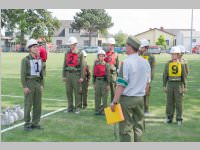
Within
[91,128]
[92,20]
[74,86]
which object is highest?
[92,20]

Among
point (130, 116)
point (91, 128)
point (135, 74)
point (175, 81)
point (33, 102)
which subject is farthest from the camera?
point (175, 81)

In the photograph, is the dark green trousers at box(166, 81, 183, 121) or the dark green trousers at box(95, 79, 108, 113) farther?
the dark green trousers at box(95, 79, 108, 113)

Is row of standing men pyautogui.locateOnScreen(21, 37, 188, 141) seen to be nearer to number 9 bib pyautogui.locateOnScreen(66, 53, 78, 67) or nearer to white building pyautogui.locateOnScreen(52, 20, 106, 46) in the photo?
number 9 bib pyautogui.locateOnScreen(66, 53, 78, 67)

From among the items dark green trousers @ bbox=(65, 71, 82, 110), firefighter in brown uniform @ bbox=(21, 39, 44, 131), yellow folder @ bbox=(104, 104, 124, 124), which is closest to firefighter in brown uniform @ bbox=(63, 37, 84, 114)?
dark green trousers @ bbox=(65, 71, 82, 110)

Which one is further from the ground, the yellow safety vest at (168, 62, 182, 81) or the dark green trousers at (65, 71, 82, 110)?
the yellow safety vest at (168, 62, 182, 81)

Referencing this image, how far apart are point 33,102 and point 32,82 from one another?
0.51 m

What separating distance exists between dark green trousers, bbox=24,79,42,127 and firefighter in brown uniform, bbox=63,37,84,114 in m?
1.98

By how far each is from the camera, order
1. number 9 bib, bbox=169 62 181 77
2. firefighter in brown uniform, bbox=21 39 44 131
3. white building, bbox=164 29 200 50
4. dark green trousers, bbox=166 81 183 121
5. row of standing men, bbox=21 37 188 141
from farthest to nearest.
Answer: white building, bbox=164 29 200 50
dark green trousers, bbox=166 81 183 121
number 9 bib, bbox=169 62 181 77
row of standing men, bbox=21 37 188 141
firefighter in brown uniform, bbox=21 39 44 131

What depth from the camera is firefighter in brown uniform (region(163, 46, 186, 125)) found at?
9.18 metres

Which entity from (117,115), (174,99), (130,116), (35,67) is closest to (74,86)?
(35,67)

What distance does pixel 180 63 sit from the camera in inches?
362

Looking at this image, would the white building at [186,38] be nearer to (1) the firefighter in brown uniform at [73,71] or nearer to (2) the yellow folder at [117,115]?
(1) the firefighter in brown uniform at [73,71]

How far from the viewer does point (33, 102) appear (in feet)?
28.6

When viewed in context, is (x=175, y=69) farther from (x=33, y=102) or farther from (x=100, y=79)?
(x=33, y=102)
